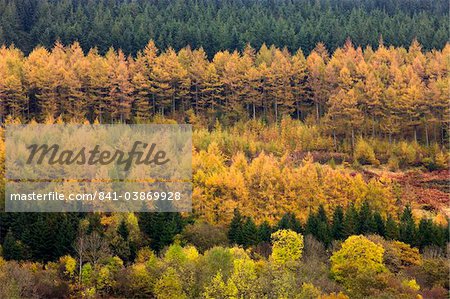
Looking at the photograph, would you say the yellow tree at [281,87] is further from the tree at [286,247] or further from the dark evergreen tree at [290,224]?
the tree at [286,247]

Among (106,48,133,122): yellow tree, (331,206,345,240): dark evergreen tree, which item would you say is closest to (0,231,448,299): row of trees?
(331,206,345,240): dark evergreen tree

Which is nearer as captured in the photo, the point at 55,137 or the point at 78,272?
the point at 78,272

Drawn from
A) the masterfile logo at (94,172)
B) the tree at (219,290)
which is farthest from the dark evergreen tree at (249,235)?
the tree at (219,290)

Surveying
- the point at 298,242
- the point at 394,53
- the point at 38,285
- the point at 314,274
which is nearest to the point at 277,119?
the point at 394,53

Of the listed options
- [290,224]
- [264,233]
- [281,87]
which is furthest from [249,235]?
[281,87]

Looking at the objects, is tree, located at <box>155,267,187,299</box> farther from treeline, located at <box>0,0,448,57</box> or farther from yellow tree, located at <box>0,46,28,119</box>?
treeline, located at <box>0,0,448,57</box>

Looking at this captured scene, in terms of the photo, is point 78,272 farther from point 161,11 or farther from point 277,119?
point 161,11

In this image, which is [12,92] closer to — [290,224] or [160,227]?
[160,227]
